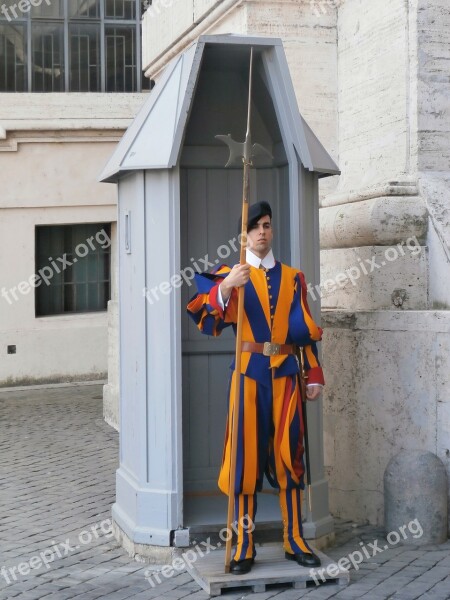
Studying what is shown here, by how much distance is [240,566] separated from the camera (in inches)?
197

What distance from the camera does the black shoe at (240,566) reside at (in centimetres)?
500

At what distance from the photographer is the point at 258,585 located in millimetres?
4926

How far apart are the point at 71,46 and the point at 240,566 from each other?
34.5 ft

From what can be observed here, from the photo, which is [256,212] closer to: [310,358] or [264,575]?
[310,358]

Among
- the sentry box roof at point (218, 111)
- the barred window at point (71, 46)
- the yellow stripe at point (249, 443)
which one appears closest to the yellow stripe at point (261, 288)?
the yellow stripe at point (249, 443)

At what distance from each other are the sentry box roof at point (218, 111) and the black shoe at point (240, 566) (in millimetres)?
1887

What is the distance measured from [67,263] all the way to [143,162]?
9.02 metres

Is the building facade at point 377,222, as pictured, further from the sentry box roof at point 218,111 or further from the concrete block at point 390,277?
the sentry box roof at point 218,111

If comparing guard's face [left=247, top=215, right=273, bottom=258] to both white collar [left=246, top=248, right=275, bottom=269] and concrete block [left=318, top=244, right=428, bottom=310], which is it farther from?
concrete block [left=318, top=244, right=428, bottom=310]

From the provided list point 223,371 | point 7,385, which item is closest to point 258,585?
point 223,371

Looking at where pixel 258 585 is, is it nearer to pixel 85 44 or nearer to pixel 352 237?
pixel 352 237

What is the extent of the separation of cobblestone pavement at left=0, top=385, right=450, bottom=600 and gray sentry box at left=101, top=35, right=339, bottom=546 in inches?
10.0

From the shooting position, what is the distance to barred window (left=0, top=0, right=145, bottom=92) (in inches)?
554

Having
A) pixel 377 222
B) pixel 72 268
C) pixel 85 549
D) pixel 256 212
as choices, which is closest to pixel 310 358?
pixel 256 212
